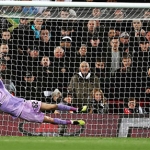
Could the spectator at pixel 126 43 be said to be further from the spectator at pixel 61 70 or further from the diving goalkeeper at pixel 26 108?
the diving goalkeeper at pixel 26 108

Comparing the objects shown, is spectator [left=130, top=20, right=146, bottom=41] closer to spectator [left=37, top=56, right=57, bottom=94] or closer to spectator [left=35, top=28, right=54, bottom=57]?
spectator [left=35, top=28, right=54, bottom=57]

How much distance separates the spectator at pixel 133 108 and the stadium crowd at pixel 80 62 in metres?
0.02

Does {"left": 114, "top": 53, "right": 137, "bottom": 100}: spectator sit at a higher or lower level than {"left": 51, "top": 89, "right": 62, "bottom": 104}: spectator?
higher

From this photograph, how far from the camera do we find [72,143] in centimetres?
719

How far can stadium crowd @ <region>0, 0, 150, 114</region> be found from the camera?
787 cm

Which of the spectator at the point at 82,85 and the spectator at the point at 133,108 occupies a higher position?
the spectator at the point at 82,85

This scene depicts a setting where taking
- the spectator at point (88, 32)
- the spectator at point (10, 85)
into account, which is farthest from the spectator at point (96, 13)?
the spectator at point (10, 85)

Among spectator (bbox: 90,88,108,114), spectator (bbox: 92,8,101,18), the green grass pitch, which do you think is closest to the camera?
the green grass pitch

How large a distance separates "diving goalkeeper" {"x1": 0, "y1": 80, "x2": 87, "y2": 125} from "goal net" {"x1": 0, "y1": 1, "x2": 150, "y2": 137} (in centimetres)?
61

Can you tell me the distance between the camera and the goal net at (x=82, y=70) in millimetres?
7723

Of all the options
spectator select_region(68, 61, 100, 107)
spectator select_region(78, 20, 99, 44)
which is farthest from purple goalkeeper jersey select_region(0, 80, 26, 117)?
spectator select_region(78, 20, 99, 44)

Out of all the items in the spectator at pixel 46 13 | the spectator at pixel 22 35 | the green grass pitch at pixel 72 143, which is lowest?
the green grass pitch at pixel 72 143

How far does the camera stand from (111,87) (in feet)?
26.6

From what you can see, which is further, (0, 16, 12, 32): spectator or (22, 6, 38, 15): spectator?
(0, 16, 12, 32): spectator
